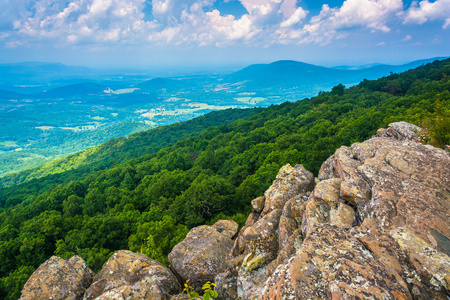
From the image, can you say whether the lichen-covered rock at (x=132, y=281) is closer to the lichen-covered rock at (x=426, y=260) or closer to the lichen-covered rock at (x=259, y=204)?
the lichen-covered rock at (x=259, y=204)

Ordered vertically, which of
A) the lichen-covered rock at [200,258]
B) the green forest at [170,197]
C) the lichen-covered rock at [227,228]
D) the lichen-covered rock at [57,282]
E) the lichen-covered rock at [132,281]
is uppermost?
the lichen-covered rock at [132,281]

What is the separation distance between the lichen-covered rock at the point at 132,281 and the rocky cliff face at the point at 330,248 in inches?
1.9

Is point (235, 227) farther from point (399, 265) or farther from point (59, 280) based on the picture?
point (399, 265)

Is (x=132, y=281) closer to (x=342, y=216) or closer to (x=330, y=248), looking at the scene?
(x=330, y=248)

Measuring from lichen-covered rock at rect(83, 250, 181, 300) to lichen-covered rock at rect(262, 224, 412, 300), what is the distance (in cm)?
595

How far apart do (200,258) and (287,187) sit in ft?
22.6

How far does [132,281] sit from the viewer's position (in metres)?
10.4

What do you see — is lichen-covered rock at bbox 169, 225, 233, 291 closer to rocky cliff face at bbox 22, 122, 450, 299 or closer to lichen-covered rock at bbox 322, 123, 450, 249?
rocky cliff face at bbox 22, 122, 450, 299

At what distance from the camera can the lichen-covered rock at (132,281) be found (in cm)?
918

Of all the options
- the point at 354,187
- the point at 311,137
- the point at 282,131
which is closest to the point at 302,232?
the point at 354,187

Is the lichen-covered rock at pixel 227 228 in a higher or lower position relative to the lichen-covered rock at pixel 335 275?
lower

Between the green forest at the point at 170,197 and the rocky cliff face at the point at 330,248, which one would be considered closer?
the rocky cliff face at the point at 330,248

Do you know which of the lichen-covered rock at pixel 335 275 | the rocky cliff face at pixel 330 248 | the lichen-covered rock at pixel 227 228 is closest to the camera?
the lichen-covered rock at pixel 335 275

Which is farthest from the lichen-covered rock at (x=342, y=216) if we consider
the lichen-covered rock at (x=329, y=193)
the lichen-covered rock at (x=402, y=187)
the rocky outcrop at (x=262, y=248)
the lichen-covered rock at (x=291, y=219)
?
the lichen-covered rock at (x=291, y=219)
